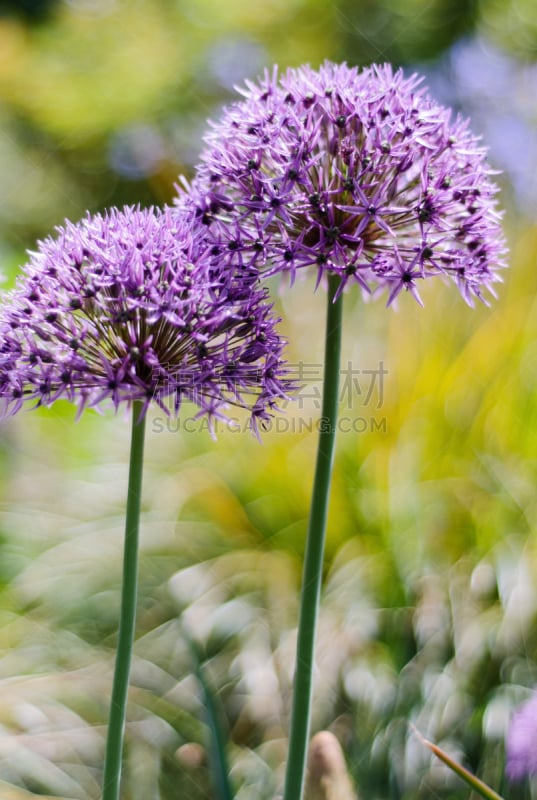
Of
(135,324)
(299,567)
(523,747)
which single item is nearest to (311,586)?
(135,324)

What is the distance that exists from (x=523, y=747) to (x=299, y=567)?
171 centimetres

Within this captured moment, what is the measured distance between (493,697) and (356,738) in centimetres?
60

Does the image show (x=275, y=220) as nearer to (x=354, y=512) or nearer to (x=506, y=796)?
(x=506, y=796)

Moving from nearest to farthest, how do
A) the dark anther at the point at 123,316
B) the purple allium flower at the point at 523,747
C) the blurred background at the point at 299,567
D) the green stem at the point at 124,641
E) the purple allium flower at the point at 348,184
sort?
the green stem at the point at 124,641 → the dark anther at the point at 123,316 → the purple allium flower at the point at 348,184 → the purple allium flower at the point at 523,747 → the blurred background at the point at 299,567

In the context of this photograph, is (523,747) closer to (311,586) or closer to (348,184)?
(311,586)

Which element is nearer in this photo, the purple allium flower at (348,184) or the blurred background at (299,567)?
the purple allium flower at (348,184)

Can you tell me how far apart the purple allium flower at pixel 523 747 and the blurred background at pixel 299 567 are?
199mm

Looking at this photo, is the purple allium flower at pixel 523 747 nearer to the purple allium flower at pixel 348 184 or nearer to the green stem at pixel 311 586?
the green stem at pixel 311 586

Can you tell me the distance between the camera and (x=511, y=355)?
404 cm

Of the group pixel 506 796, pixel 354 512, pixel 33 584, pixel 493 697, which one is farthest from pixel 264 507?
pixel 506 796

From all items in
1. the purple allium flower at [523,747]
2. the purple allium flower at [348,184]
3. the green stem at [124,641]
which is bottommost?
the purple allium flower at [523,747]

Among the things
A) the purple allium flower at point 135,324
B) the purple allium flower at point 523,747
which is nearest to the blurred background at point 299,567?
the purple allium flower at point 523,747

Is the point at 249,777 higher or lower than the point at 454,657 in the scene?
lower

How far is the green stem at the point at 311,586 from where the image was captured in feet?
4.77
